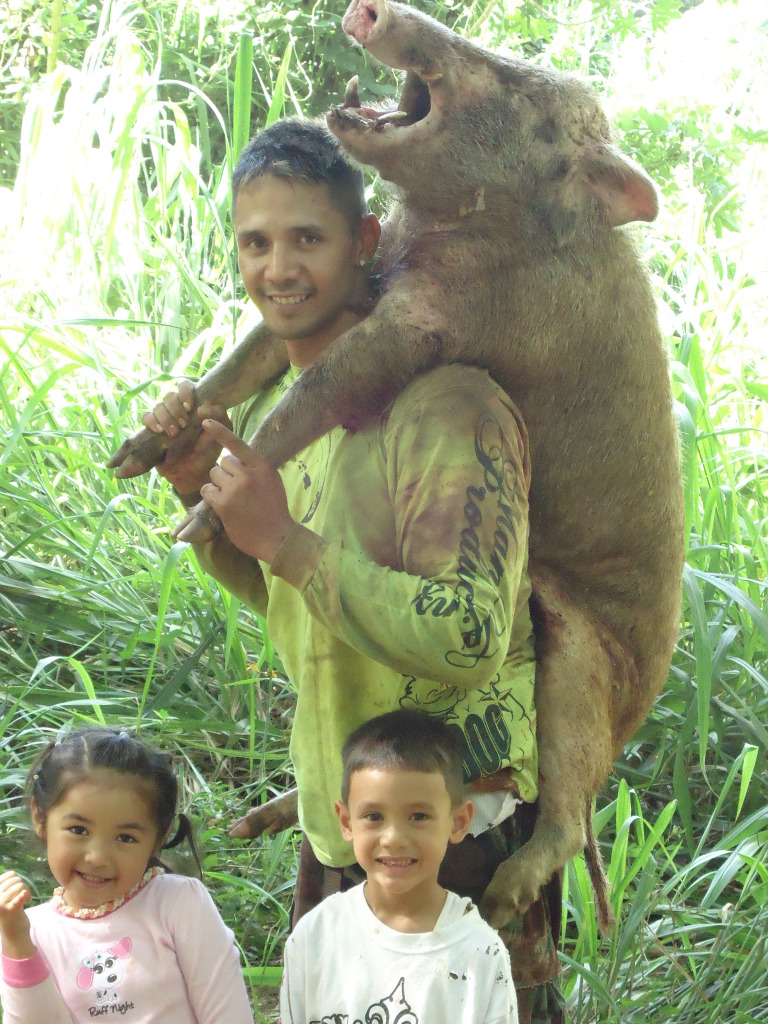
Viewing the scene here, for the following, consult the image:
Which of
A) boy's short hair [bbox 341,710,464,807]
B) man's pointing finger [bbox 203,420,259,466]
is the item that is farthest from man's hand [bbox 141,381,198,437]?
boy's short hair [bbox 341,710,464,807]

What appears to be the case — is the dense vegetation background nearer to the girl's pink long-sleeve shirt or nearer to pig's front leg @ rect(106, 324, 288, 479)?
the girl's pink long-sleeve shirt

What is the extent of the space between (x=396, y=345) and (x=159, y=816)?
104cm

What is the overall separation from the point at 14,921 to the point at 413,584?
924mm

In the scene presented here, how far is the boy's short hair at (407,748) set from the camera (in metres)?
1.95

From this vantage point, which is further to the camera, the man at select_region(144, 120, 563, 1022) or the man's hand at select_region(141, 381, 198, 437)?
the man's hand at select_region(141, 381, 198, 437)

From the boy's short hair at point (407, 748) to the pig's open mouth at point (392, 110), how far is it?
1129 mm

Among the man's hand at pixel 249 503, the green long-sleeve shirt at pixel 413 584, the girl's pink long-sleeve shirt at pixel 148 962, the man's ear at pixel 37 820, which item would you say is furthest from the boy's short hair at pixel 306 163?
the girl's pink long-sleeve shirt at pixel 148 962

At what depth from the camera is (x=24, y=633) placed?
169 inches

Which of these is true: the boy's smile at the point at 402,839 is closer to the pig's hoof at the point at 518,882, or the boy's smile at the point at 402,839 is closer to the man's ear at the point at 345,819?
the man's ear at the point at 345,819

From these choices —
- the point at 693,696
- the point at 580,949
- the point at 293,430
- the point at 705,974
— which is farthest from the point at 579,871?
the point at 293,430

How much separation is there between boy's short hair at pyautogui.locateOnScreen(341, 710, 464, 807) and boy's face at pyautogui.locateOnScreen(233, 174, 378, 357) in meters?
0.79

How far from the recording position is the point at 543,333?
2.36 meters

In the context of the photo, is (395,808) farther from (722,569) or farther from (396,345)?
(722,569)

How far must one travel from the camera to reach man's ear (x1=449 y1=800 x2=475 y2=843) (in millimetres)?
2033
